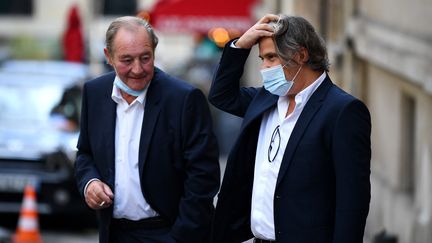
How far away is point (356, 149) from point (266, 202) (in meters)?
0.47

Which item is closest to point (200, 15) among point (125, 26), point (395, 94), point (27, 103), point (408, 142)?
point (27, 103)

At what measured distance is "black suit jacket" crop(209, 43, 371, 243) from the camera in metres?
4.61

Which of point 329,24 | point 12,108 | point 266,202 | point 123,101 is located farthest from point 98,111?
point 329,24

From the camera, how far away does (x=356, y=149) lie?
4621mm

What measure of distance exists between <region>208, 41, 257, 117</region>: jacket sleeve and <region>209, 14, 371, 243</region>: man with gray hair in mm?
251

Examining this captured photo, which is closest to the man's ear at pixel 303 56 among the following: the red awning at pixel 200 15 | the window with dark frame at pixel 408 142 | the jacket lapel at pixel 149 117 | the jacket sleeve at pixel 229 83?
the jacket sleeve at pixel 229 83

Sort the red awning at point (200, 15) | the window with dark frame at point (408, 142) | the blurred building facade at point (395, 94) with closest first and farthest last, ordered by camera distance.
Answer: the blurred building facade at point (395, 94) → the window with dark frame at point (408, 142) → the red awning at point (200, 15)

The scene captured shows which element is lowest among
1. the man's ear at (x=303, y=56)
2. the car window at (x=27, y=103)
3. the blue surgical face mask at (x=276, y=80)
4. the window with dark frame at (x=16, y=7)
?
the window with dark frame at (x=16, y=7)

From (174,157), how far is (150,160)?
0.41 ft

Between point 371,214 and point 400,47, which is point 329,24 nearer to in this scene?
point 371,214

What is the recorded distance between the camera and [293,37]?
4703 millimetres

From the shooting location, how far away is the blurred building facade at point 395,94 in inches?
389

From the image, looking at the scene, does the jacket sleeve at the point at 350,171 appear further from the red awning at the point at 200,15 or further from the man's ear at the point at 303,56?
the red awning at the point at 200,15

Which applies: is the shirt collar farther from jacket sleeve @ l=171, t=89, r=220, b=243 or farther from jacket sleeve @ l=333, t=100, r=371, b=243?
jacket sleeve @ l=171, t=89, r=220, b=243
